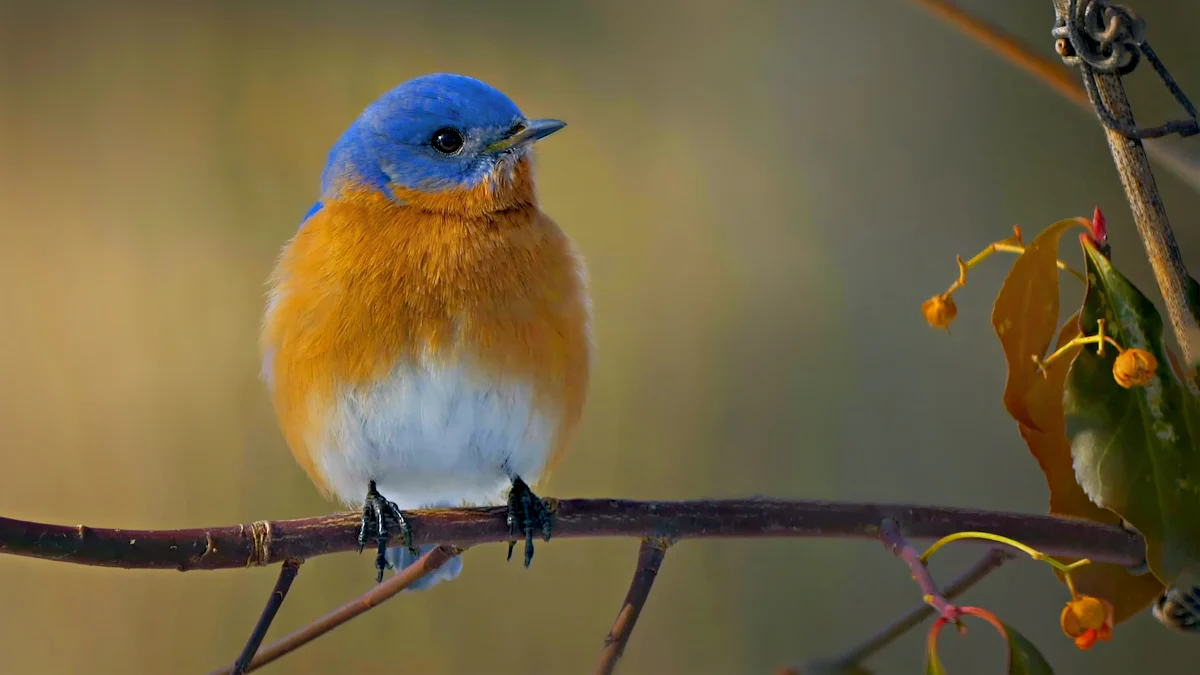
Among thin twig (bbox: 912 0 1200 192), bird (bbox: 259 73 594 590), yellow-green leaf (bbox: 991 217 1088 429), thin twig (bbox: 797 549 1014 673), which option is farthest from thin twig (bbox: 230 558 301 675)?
thin twig (bbox: 912 0 1200 192)

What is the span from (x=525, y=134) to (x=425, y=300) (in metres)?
0.19

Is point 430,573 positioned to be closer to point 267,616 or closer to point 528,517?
point 528,517

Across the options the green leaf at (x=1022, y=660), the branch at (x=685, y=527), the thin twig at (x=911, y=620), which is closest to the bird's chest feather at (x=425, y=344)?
the branch at (x=685, y=527)

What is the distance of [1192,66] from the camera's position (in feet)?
4.74

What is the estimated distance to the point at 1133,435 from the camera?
0.79 metres

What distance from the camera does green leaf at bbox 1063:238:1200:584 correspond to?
2.55 ft

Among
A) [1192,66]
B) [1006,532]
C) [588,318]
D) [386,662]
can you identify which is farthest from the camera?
[386,662]

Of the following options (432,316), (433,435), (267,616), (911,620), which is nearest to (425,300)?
(432,316)

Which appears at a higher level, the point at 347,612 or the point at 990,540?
the point at 990,540

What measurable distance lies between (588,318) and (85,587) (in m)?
0.90

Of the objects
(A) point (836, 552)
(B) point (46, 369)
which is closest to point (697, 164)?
(A) point (836, 552)

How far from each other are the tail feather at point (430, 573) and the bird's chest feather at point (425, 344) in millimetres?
88

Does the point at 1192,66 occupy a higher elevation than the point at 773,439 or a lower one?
higher

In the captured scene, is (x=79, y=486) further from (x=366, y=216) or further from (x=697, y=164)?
(x=697, y=164)
